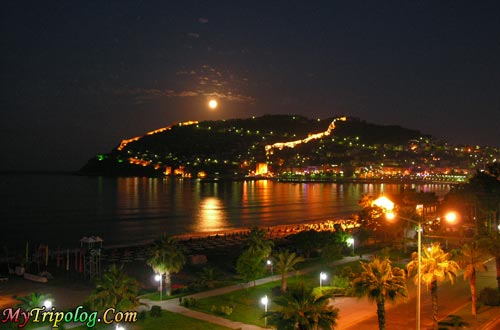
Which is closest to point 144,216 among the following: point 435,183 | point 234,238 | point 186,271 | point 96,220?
point 96,220

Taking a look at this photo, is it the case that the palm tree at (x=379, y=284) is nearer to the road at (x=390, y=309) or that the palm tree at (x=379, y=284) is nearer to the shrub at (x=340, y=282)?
the road at (x=390, y=309)

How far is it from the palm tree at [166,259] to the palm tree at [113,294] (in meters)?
6.37

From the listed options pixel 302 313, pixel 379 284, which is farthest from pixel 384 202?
pixel 302 313

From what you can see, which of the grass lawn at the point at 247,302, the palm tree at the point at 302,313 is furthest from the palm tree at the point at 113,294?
the palm tree at the point at 302,313

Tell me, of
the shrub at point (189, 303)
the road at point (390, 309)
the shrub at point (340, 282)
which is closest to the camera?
the road at point (390, 309)

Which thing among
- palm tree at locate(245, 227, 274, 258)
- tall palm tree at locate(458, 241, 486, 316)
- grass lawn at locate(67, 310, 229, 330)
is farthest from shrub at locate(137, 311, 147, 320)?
tall palm tree at locate(458, 241, 486, 316)

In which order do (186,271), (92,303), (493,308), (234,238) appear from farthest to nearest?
(234,238) < (186,271) < (493,308) < (92,303)

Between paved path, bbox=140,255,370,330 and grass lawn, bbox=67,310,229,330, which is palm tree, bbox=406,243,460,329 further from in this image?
grass lawn, bbox=67,310,229,330

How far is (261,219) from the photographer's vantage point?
82.3m

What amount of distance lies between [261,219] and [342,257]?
4593 cm

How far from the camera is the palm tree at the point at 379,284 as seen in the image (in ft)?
55.3

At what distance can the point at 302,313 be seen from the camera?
1432 cm

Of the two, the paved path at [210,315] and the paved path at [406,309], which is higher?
the paved path at [406,309]

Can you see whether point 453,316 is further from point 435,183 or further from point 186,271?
point 435,183
